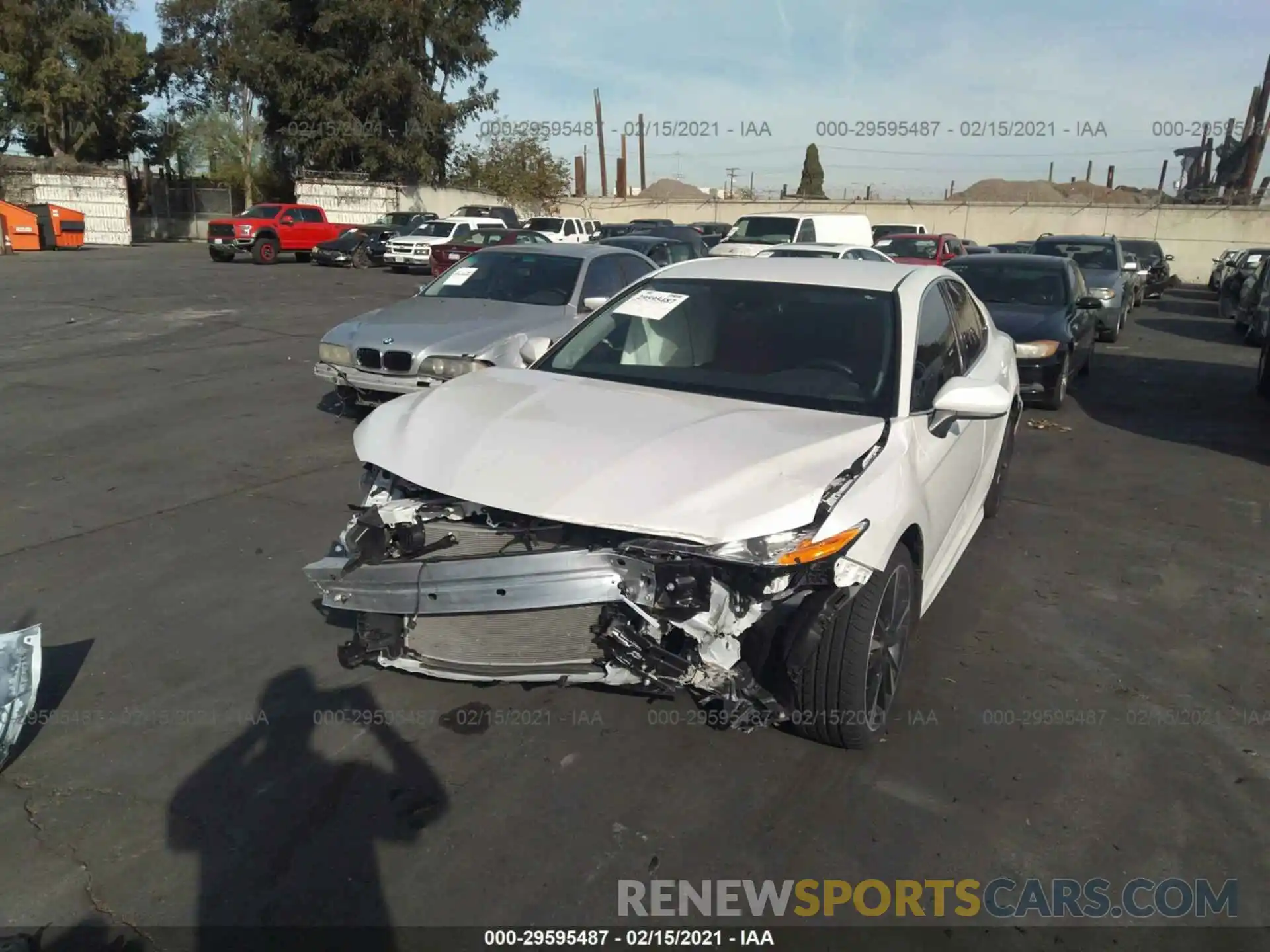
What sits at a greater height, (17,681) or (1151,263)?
(1151,263)

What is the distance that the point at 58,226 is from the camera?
3238cm

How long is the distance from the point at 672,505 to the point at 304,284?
71.2 feet

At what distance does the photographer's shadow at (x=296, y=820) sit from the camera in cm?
268

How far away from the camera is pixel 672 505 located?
9.73 feet

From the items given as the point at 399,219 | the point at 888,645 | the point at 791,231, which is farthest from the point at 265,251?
the point at 888,645

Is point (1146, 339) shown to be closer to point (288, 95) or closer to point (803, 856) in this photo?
point (803, 856)

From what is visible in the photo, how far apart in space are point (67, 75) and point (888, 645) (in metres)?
50.5

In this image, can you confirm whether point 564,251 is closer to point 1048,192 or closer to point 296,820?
point 296,820

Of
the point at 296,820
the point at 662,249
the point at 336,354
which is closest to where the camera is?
the point at 296,820

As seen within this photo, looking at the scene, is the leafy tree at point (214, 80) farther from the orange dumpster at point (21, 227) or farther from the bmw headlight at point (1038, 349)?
the bmw headlight at point (1038, 349)

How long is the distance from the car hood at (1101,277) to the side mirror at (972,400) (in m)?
13.0

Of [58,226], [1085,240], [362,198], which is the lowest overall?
[1085,240]

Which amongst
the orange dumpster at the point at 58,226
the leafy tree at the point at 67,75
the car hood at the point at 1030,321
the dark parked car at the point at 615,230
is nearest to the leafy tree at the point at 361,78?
the leafy tree at the point at 67,75

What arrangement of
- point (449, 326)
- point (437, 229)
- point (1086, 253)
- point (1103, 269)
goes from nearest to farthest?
point (449, 326) → point (1103, 269) → point (1086, 253) → point (437, 229)
